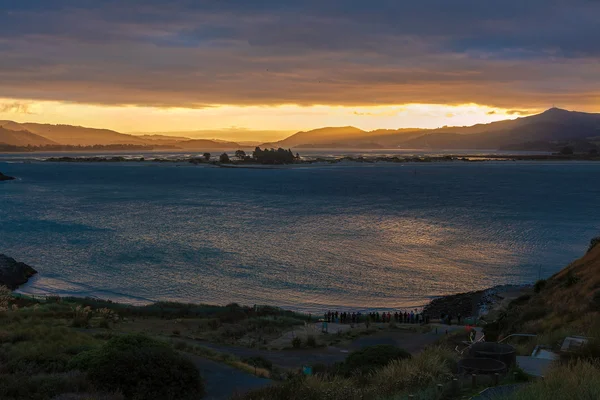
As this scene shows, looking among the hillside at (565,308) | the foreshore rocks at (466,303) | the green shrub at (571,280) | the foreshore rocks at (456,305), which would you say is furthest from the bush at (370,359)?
the foreshore rocks at (456,305)

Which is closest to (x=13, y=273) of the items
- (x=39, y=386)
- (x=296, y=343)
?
(x=296, y=343)

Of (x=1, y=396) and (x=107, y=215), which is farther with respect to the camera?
(x=107, y=215)

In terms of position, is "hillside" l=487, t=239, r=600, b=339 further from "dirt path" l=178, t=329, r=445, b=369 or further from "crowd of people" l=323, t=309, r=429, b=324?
"crowd of people" l=323, t=309, r=429, b=324

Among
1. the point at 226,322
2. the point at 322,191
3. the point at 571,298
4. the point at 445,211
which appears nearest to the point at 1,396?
the point at 226,322

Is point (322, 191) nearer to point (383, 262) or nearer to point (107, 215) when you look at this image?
point (107, 215)

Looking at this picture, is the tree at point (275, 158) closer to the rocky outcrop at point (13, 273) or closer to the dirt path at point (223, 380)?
the rocky outcrop at point (13, 273)

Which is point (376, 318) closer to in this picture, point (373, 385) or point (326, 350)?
point (326, 350)

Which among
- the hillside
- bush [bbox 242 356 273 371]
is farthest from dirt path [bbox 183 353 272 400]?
the hillside

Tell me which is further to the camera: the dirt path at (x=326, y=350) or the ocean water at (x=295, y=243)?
the ocean water at (x=295, y=243)
